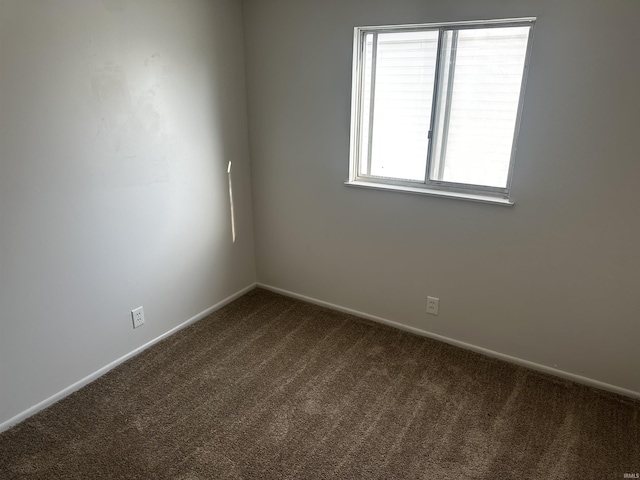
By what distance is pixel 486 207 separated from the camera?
231cm

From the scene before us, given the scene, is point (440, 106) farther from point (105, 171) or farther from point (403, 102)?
point (105, 171)

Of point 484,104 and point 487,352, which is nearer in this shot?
point 484,104

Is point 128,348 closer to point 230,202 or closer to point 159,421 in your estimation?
point 159,421

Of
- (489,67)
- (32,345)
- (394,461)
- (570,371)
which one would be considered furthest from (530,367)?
(32,345)

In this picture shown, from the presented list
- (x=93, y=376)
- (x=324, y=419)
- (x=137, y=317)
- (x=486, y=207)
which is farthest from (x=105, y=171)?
(x=486, y=207)

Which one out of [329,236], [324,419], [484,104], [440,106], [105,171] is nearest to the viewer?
[324,419]

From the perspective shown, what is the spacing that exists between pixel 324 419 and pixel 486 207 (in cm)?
142

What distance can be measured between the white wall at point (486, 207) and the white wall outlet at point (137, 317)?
3.51ft

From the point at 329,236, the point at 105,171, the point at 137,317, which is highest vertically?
the point at 105,171

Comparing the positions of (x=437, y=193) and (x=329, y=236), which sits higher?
(x=437, y=193)

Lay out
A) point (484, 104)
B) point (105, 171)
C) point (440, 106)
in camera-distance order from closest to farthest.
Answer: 1. point (105, 171)
2. point (484, 104)
3. point (440, 106)

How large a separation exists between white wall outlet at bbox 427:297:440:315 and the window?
0.69 m

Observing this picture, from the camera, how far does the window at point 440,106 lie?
2191mm

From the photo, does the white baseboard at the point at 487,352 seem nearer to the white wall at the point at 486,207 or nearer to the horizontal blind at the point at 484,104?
the white wall at the point at 486,207
